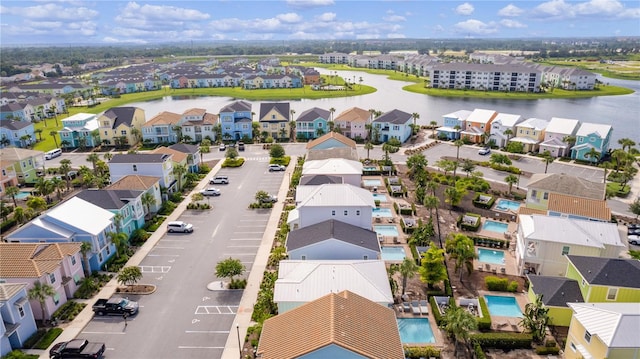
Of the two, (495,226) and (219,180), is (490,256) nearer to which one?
(495,226)

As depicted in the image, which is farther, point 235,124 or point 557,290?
point 235,124

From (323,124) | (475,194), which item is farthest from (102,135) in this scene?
(475,194)

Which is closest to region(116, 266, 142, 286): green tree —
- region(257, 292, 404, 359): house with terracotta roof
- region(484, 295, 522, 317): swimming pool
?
region(257, 292, 404, 359): house with terracotta roof

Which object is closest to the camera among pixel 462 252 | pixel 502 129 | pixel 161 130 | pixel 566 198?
pixel 462 252

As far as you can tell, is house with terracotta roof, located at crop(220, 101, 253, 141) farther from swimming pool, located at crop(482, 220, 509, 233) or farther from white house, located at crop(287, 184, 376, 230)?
swimming pool, located at crop(482, 220, 509, 233)

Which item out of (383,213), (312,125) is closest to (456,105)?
(312,125)

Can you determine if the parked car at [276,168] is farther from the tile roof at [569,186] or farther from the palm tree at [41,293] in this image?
the palm tree at [41,293]

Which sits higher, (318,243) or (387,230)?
(318,243)

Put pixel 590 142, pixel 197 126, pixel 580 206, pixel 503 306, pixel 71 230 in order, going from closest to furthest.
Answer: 1. pixel 503 306
2. pixel 71 230
3. pixel 580 206
4. pixel 590 142
5. pixel 197 126
